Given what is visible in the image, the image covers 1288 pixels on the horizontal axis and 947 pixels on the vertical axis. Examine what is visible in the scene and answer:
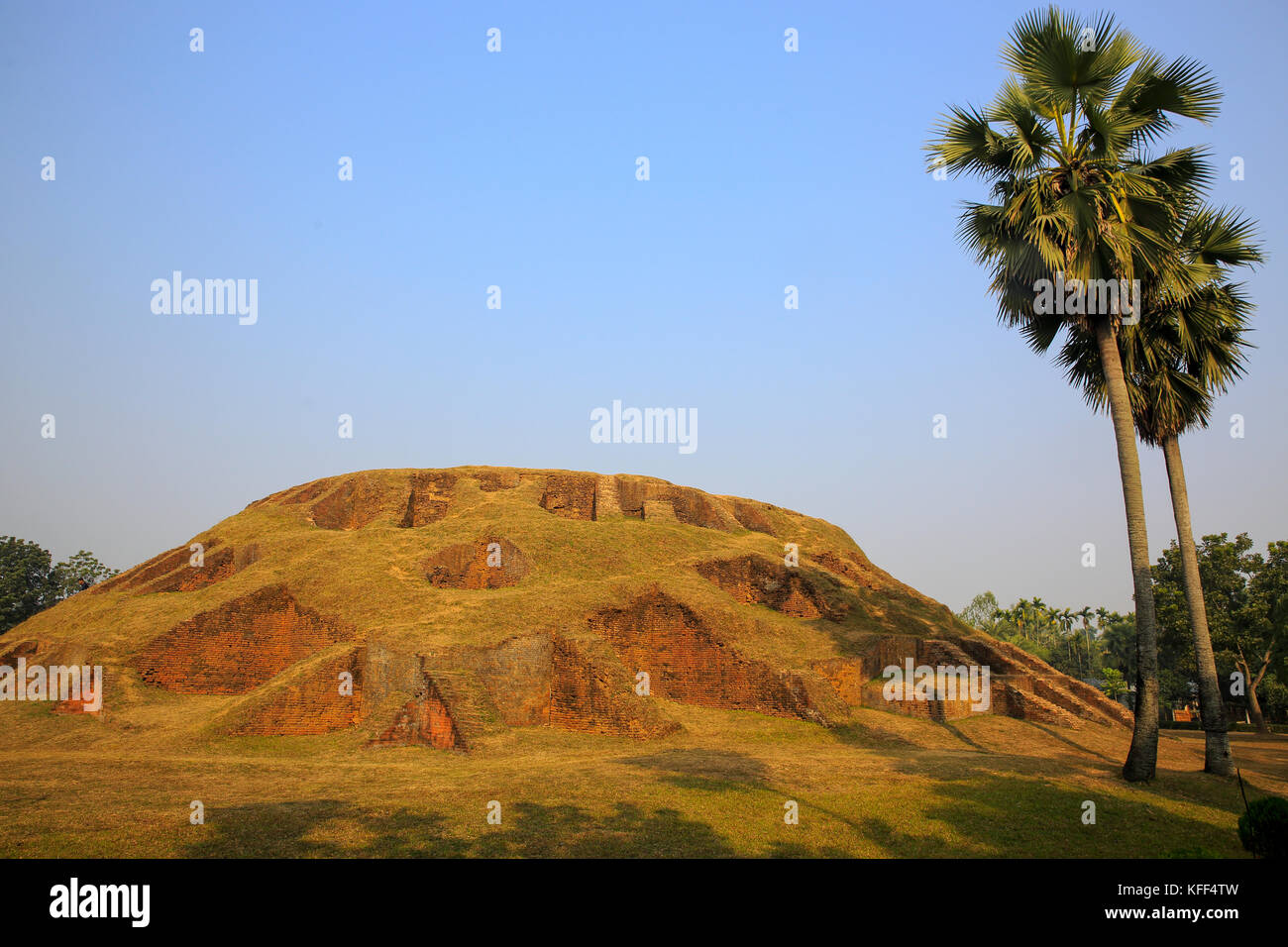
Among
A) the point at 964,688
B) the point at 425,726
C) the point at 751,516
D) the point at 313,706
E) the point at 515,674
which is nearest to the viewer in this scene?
the point at 425,726

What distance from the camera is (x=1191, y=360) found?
16.5m

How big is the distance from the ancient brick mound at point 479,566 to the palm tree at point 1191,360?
60.6ft

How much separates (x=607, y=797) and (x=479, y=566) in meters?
16.8

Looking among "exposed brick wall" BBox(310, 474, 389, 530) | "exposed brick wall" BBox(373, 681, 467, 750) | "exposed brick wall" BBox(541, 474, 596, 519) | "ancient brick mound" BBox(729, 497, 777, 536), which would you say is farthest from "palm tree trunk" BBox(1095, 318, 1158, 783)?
Result: "exposed brick wall" BBox(310, 474, 389, 530)

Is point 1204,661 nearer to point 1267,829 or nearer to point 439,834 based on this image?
point 1267,829

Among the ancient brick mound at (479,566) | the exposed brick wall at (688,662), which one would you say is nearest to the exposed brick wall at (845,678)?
the exposed brick wall at (688,662)

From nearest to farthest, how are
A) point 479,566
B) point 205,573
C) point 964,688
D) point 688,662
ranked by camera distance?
point 964,688 < point 688,662 < point 479,566 < point 205,573

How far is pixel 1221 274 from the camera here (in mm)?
16266

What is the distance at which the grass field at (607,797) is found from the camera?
1013 cm

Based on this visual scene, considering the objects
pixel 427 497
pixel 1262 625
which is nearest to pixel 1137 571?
pixel 1262 625

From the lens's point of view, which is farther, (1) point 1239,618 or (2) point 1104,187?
(1) point 1239,618

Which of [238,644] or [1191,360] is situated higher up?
[1191,360]

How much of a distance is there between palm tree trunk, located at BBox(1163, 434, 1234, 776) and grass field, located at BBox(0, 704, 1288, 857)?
80 cm
